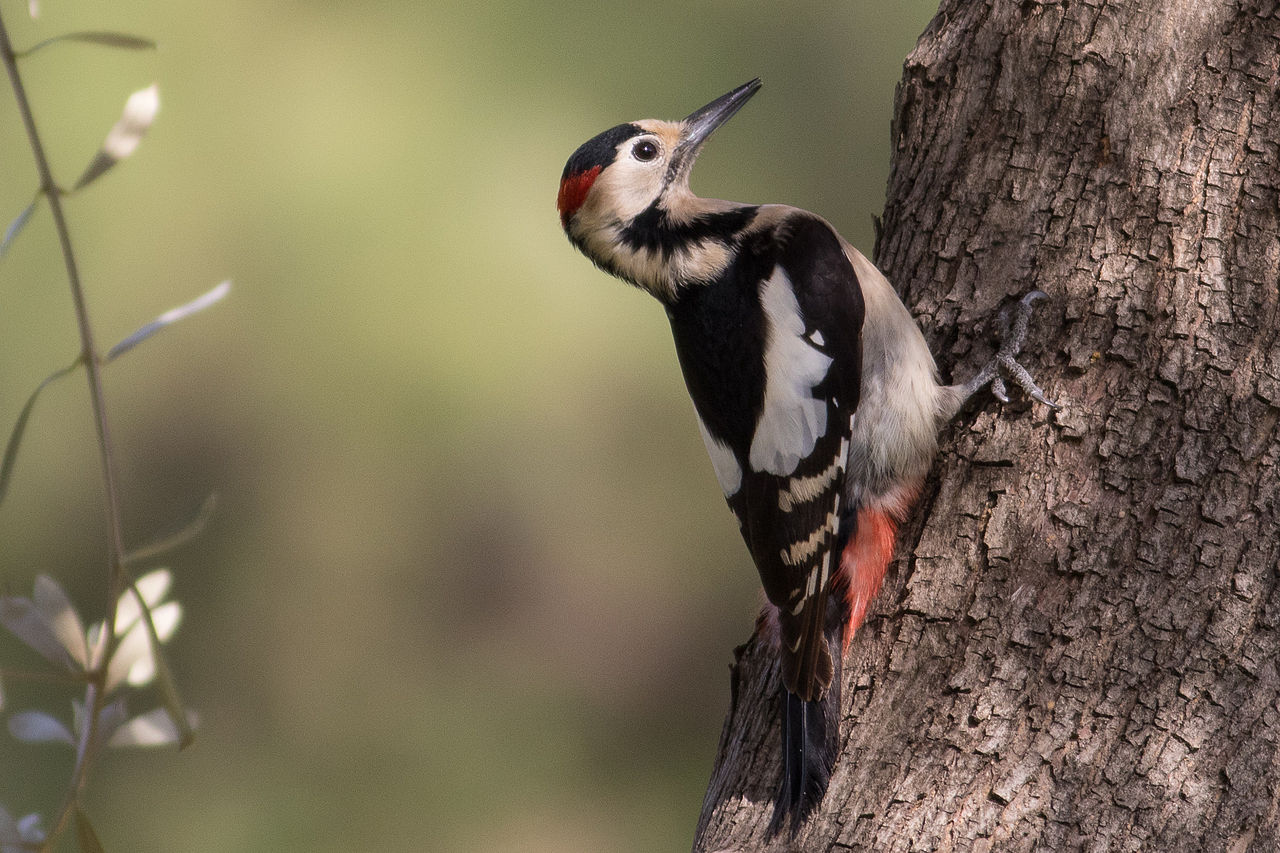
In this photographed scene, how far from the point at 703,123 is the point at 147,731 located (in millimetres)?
2018

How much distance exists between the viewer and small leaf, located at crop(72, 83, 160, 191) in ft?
3.16

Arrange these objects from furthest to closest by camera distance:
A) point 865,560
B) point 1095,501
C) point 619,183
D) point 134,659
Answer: point 619,183 < point 865,560 < point 1095,501 < point 134,659

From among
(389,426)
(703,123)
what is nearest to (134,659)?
(703,123)

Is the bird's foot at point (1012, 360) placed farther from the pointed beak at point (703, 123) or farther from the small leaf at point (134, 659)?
the small leaf at point (134, 659)

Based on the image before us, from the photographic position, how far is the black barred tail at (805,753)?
180 cm

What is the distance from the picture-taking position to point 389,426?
5.11 metres

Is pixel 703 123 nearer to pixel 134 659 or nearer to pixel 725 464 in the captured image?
pixel 725 464

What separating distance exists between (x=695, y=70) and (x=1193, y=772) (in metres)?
4.42

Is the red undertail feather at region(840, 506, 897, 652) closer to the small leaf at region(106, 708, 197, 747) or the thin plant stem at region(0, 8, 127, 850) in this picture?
the small leaf at region(106, 708, 197, 747)

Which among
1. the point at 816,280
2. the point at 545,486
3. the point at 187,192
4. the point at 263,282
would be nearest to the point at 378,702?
the point at 545,486

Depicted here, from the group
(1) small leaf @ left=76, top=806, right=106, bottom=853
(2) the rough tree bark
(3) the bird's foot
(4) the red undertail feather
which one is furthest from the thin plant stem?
(3) the bird's foot

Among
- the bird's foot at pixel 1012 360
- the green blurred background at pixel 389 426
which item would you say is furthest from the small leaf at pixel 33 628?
the green blurred background at pixel 389 426

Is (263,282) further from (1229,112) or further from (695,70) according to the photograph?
(1229,112)

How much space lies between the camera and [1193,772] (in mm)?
1647
